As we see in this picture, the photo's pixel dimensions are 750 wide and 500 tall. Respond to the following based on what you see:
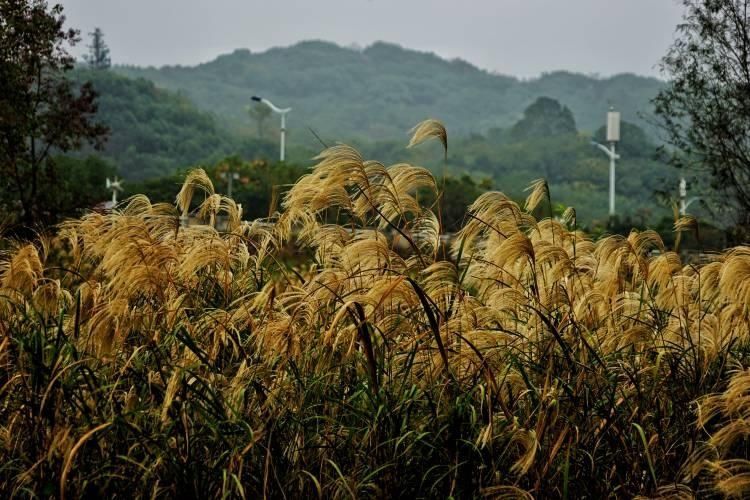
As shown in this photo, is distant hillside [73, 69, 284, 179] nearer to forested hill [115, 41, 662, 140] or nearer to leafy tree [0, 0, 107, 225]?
leafy tree [0, 0, 107, 225]

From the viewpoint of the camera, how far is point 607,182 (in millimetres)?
80375

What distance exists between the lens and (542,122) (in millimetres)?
107750

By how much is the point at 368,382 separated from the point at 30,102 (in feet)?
39.2

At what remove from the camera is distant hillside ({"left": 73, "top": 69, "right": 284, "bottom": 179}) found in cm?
6900

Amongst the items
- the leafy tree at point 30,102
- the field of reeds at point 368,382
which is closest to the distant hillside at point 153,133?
the leafy tree at point 30,102

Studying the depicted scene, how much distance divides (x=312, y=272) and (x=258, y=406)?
1568 mm

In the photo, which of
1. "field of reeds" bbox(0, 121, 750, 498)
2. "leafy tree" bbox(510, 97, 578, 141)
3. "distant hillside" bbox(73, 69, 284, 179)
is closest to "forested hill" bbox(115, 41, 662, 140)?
"leafy tree" bbox(510, 97, 578, 141)

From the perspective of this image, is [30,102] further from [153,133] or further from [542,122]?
[542,122]

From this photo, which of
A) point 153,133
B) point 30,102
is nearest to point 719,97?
point 30,102

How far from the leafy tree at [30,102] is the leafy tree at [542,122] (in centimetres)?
9457

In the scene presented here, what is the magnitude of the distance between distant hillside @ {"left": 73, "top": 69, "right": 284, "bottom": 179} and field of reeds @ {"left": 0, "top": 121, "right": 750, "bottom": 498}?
63.8 metres

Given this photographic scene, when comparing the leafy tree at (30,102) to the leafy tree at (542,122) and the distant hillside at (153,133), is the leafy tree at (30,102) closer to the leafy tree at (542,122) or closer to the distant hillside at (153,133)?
the distant hillside at (153,133)

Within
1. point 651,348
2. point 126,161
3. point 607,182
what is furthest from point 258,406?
point 607,182

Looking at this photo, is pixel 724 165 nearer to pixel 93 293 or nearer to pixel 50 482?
pixel 93 293
